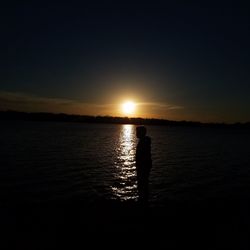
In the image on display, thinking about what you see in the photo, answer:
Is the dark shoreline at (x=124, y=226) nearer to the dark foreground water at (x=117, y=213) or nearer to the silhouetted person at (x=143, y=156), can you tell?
the dark foreground water at (x=117, y=213)

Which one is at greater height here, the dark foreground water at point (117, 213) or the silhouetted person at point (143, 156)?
the silhouetted person at point (143, 156)

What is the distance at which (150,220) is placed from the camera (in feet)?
35.4

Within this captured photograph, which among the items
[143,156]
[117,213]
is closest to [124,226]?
[117,213]

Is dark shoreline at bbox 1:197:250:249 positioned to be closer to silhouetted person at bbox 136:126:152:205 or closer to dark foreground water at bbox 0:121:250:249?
dark foreground water at bbox 0:121:250:249

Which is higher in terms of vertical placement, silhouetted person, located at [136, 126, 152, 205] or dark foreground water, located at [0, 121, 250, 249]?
silhouetted person, located at [136, 126, 152, 205]

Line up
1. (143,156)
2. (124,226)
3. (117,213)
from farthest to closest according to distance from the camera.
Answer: (117,213) < (143,156) < (124,226)

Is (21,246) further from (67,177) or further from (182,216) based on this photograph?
(67,177)

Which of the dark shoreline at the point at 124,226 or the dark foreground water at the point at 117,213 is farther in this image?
the dark foreground water at the point at 117,213

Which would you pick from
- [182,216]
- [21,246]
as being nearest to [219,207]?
[182,216]

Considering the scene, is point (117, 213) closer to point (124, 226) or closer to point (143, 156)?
point (124, 226)

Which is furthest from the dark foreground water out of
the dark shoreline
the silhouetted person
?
the silhouetted person

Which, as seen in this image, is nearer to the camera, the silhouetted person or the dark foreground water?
the dark foreground water

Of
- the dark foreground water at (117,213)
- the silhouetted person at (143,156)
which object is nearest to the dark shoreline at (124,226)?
the dark foreground water at (117,213)

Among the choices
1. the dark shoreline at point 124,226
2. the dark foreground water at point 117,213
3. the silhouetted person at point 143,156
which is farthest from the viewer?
the silhouetted person at point 143,156
